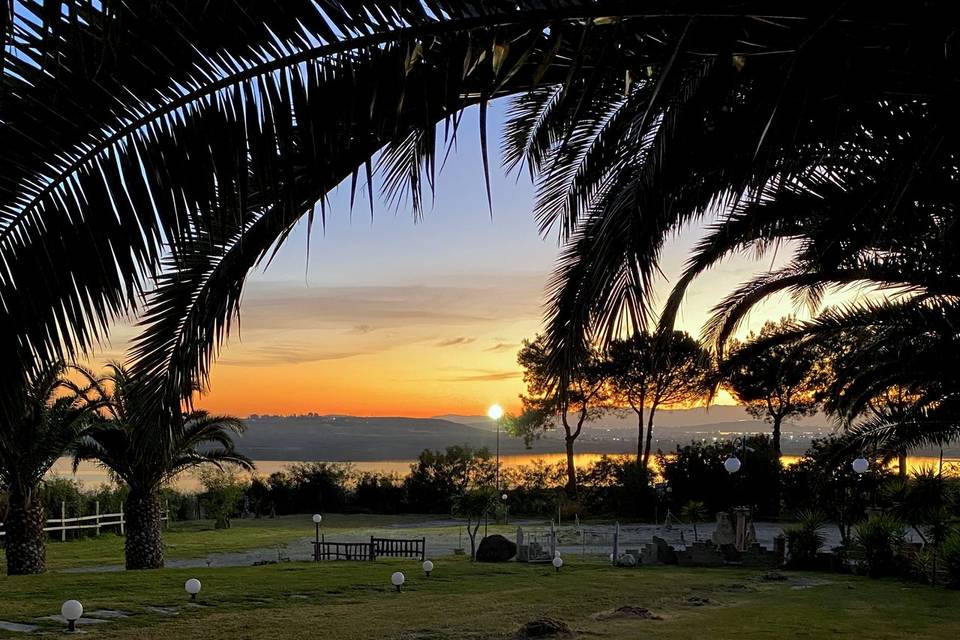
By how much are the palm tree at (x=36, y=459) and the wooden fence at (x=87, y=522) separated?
8.91m

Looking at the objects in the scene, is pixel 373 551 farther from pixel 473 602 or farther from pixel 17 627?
pixel 17 627

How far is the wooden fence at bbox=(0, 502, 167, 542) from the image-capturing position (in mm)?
29859

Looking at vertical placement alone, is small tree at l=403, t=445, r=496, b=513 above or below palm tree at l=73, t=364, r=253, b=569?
below

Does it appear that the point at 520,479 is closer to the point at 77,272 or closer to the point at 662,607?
the point at 662,607

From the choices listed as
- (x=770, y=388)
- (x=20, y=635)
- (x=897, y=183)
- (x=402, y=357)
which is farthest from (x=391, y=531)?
(x=897, y=183)

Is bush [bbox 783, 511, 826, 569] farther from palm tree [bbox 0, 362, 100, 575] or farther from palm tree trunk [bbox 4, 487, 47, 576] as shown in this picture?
palm tree trunk [bbox 4, 487, 47, 576]

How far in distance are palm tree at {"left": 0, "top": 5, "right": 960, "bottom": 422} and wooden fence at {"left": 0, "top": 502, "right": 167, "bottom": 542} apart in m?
27.9

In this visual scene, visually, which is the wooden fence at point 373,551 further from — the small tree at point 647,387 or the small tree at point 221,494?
the small tree at point 647,387

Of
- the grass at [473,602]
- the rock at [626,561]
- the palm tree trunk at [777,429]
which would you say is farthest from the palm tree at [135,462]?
the palm tree trunk at [777,429]

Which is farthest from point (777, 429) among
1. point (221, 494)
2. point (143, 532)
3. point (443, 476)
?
point (143, 532)

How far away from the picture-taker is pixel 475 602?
14.0 meters

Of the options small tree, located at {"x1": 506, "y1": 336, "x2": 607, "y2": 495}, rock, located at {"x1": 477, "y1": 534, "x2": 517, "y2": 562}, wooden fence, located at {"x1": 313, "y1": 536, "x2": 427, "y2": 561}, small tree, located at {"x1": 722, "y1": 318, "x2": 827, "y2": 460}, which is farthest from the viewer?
small tree, located at {"x1": 506, "y1": 336, "x2": 607, "y2": 495}

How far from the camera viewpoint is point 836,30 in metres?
3.06

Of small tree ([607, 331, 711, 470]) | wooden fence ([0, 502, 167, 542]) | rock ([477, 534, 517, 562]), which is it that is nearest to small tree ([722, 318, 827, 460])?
small tree ([607, 331, 711, 470])
